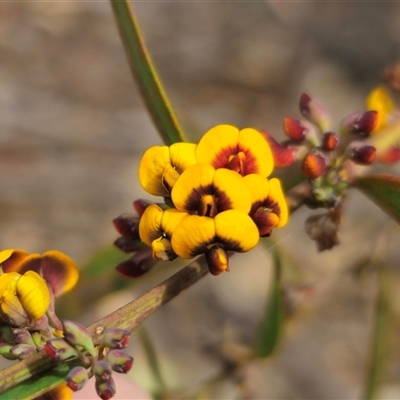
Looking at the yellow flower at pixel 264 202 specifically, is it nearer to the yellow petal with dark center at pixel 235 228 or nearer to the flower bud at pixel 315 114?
the yellow petal with dark center at pixel 235 228

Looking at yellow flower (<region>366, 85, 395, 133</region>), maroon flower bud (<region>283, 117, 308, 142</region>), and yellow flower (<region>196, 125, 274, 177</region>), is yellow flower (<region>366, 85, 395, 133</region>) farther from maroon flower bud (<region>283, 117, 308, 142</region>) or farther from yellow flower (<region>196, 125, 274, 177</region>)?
yellow flower (<region>196, 125, 274, 177</region>)

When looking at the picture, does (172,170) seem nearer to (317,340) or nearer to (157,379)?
(157,379)

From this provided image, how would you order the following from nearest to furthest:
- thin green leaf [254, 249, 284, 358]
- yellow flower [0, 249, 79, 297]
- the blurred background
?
yellow flower [0, 249, 79, 297] < thin green leaf [254, 249, 284, 358] < the blurred background

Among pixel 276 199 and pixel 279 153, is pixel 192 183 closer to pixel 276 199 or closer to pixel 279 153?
pixel 276 199

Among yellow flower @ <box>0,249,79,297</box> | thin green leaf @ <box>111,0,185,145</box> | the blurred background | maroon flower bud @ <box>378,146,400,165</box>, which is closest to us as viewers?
yellow flower @ <box>0,249,79,297</box>

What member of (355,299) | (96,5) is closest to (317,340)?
(355,299)

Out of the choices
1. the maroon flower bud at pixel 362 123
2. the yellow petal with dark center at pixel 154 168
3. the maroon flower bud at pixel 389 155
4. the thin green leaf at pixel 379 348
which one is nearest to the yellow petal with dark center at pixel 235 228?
the yellow petal with dark center at pixel 154 168

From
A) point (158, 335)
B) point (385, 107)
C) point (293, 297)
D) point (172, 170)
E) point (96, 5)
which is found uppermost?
point (96, 5)

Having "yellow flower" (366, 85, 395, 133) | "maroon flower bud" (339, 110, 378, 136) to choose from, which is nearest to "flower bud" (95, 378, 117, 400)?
"maroon flower bud" (339, 110, 378, 136)
